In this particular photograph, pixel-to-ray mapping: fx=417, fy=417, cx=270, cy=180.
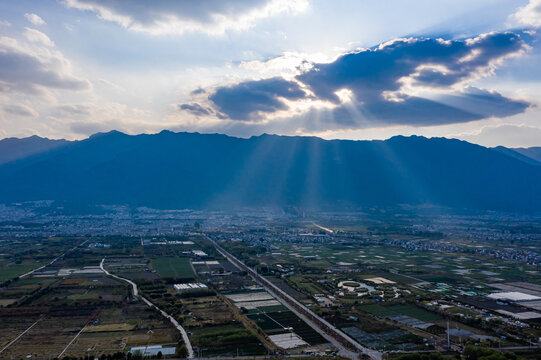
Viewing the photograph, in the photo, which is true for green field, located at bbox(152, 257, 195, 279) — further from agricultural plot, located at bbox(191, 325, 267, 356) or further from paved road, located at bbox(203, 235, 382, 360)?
agricultural plot, located at bbox(191, 325, 267, 356)

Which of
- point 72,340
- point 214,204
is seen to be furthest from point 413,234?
point 214,204

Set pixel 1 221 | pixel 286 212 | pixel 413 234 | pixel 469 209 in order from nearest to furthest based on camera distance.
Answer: pixel 413 234 → pixel 1 221 → pixel 286 212 → pixel 469 209

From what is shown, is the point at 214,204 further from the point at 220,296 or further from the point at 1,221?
the point at 220,296

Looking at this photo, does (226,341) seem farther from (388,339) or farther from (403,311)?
(403,311)

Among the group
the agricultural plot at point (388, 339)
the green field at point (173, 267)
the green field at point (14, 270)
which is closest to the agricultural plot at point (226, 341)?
the agricultural plot at point (388, 339)

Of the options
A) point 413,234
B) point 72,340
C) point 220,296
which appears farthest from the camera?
point 413,234

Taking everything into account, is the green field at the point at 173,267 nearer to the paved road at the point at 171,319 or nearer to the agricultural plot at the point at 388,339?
the paved road at the point at 171,319

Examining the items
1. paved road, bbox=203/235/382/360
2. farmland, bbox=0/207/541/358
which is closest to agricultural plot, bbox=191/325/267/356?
farmland, bbox=0/207/541/358
